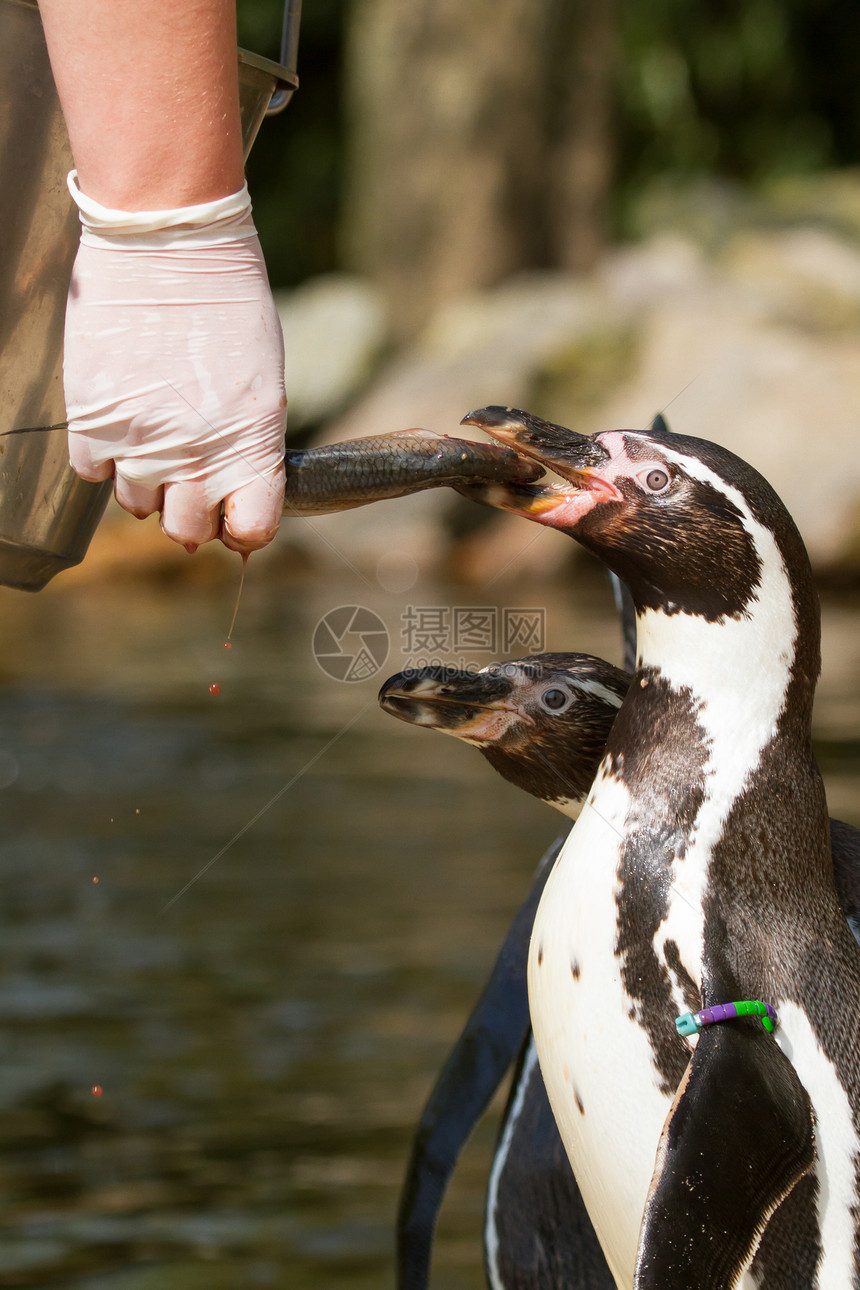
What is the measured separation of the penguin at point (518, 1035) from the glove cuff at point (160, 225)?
427mm

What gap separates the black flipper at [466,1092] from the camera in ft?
6.04

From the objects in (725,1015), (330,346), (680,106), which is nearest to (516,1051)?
(725,1015)

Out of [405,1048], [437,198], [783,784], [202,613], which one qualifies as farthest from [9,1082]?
[437,198]

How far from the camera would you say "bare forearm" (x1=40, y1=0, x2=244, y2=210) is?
136cm

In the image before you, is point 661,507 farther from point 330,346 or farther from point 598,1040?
point 330,346

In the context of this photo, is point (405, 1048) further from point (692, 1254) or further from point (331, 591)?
point (331, 591)

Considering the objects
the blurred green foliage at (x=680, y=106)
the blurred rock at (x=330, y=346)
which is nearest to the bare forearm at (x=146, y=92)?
the blurred rock at (x=330, y=346)

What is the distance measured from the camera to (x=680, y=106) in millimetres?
15117

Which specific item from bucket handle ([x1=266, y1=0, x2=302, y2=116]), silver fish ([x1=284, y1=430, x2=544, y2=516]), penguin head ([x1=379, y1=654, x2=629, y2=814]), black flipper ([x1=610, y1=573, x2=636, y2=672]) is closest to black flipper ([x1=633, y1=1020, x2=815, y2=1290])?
penguin head ([x1=379, y1=654, x2=629, y2=814])

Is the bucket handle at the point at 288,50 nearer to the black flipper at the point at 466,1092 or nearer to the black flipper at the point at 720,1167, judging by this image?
the black flipper at the point at 466,1092

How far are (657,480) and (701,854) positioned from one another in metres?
0.31

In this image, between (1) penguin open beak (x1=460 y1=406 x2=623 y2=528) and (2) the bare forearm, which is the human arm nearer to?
(2) the bare forearm

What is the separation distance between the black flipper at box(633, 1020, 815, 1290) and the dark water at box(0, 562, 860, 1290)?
645 mm

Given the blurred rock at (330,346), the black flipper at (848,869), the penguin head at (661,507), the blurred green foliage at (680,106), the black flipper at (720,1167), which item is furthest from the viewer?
the blurred green foliage at (680,106)
